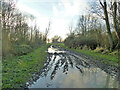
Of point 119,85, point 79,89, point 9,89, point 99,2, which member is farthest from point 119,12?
point 9,89

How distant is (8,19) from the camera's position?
1302 cm

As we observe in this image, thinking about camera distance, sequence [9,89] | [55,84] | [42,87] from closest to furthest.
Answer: [9,89]
[42,87]
[55,84]

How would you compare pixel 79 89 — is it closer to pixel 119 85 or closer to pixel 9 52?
pixel 119 85

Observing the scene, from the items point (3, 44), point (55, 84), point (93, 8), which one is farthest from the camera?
point (93, 8)

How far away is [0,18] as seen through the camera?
38.4 feet

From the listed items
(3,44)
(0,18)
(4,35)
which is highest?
(0,18)

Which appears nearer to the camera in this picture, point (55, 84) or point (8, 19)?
point (55, 84)

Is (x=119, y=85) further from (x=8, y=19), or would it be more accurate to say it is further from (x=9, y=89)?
(x=8, y=19)

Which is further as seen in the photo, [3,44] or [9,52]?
[9,52]

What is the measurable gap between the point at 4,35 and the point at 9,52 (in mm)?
1940

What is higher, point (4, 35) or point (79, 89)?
point (4, 35)

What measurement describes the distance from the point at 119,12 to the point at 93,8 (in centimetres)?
367

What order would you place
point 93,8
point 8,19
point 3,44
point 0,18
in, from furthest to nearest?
point 93,8, point 8,19, point 0,18, point 3,44

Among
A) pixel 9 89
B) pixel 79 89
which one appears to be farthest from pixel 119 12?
pixel 9 89
